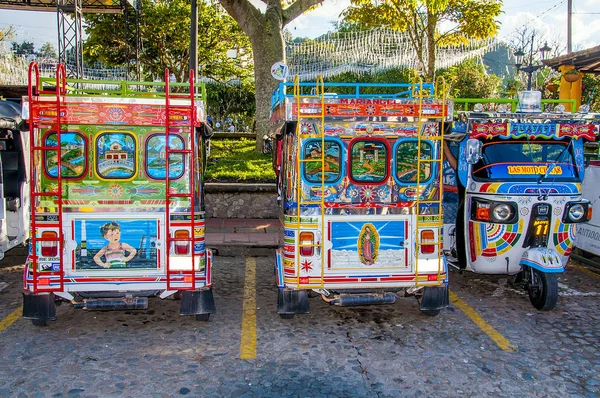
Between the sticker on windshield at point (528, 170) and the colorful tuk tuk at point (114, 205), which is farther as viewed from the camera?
the sticker on windshield at point (528, 170)

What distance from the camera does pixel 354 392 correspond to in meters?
4.76

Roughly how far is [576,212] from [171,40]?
24659mm

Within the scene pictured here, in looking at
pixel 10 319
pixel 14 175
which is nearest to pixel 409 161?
pixel 10 319

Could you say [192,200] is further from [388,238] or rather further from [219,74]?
[219,74]

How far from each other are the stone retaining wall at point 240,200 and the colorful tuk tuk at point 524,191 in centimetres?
571

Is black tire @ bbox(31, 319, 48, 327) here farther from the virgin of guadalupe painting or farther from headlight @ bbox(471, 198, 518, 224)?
headlight @ bbox(471, 198, 518, 224)

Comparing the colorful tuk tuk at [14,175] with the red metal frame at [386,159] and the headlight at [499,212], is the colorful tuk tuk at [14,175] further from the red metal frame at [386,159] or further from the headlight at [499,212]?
the headlight at [499,212]

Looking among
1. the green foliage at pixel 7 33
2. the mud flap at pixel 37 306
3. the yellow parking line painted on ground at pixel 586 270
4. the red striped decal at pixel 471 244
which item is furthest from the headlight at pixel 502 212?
the green foliage at pixel 7 33

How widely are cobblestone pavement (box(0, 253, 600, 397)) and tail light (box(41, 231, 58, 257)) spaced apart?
95 centimetres

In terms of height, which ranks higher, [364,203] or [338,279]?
[364,203]

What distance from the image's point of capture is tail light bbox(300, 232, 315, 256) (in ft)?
20.2

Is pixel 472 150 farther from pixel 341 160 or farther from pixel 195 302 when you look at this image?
pixel 195 302

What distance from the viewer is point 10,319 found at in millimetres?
6508

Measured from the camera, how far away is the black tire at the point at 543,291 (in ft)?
22.1
